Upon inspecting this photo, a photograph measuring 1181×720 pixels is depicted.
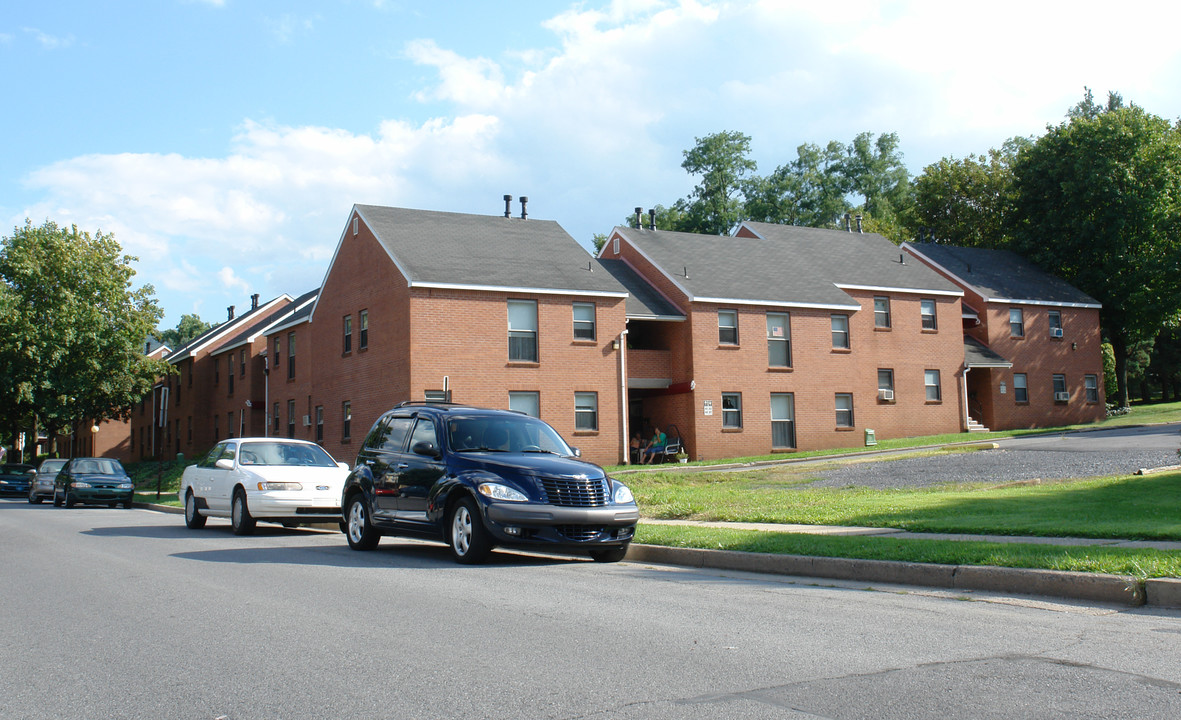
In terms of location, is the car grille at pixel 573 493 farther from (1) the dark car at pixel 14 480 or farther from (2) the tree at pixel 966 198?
(2) the tree at pixel 966 198

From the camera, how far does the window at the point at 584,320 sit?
31656mm

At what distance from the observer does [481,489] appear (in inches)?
444

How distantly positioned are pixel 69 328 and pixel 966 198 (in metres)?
48.1

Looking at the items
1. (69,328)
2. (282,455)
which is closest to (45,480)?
(69,328)

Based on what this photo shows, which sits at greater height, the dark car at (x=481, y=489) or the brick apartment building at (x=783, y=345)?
the brick apartment building at (x=783, y=345)

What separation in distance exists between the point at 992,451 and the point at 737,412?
9.24 meters

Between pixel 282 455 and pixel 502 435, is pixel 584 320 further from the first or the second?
pixel 502 435

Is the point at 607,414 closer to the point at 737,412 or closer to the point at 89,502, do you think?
the point at 737,412

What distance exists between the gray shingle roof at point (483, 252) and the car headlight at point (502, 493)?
1840 centimetres

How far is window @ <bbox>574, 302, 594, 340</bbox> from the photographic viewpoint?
3166 centimetres

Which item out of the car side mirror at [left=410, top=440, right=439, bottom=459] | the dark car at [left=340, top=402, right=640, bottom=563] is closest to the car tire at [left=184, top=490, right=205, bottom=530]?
the dark car at [left=340, top=402, right=640, bottom=563]

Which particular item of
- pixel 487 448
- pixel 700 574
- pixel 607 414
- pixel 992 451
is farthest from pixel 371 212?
pixel 700 574

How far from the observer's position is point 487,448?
40.4ft

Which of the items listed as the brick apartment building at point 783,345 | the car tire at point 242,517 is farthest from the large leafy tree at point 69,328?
the car tire at point 242,517
